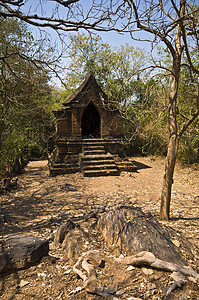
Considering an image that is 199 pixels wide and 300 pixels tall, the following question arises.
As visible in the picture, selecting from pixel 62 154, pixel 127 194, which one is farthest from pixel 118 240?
pixel 62 154

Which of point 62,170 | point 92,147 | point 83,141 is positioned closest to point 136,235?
point 62,170

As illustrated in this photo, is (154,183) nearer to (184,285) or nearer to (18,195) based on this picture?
(18,195)

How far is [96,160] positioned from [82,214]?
5547mm

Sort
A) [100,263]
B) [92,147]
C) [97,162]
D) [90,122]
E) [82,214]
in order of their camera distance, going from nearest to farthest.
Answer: [100,263], [82,214], [97,162], [92,147], [90,122]

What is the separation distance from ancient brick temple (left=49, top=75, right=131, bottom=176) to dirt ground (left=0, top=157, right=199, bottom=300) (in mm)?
800

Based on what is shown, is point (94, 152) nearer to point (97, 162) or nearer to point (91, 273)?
point (97, 162)

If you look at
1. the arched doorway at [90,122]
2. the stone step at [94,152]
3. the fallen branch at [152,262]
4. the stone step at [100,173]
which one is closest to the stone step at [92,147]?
the stone step at [94,152]

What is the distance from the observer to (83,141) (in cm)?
1219

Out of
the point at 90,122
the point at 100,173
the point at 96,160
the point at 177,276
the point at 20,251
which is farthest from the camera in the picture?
the point at 90,122

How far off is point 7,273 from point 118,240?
1.76 meters

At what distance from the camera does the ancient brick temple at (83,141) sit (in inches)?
433

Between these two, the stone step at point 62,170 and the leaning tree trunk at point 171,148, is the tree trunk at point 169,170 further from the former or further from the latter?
the stone step at point 62,170

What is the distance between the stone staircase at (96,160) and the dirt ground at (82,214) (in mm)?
505

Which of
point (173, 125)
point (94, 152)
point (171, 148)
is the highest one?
point (173, 125)
